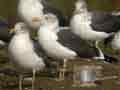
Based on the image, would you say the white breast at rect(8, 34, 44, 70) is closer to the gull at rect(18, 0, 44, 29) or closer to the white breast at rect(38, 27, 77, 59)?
the white breast at rect(38, 27, 77, 59)

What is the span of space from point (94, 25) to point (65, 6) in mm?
2322

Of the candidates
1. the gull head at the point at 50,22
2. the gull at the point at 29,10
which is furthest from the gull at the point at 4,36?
the gull head at the point at 50,22

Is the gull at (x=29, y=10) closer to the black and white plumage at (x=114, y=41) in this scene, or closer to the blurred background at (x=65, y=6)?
the black and white plumage at (x=114, y=41)

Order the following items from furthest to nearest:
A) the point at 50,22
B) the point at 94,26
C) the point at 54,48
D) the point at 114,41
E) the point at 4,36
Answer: the point at 114,41, the point at 94,26, the point at 4,36, the point at 50,22, the point at 54,48

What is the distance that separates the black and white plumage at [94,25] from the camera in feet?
22.2

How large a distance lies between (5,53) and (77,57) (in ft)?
4.06

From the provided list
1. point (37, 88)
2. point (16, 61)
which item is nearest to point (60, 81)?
point (37, 88)

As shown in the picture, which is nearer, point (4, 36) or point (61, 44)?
point (61, 44)

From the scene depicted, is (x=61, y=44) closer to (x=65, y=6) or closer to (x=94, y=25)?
(x=94, y=25)

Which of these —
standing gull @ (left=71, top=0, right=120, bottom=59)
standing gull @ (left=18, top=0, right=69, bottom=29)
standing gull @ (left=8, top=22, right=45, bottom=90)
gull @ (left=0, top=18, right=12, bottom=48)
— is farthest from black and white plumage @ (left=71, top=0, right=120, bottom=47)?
standing gull @ (left=8, top=22, right=45, bottom=90)

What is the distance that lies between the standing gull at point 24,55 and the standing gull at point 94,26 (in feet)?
4.15

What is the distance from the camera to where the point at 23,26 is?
19.0 feet

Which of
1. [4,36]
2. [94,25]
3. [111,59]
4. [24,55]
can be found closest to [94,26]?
[94,25]

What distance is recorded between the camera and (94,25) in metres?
6.82
